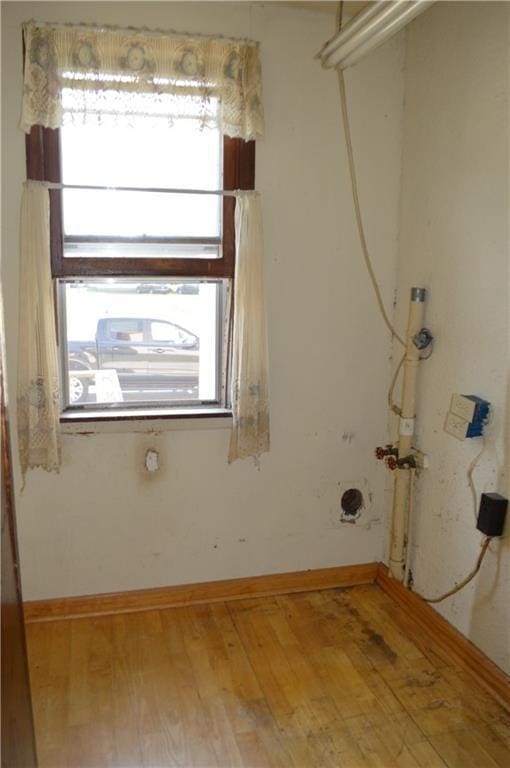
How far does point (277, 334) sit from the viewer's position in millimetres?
Result: 2572

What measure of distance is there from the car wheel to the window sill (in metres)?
0.06

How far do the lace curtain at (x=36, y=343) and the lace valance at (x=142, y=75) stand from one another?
0.31 meters

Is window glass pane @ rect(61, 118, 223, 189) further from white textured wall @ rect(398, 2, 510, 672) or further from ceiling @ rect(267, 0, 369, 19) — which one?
white textured wall @ rect(398, 2, 510, 672)

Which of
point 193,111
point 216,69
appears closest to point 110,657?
point 193,111

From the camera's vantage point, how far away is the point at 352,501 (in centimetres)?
282

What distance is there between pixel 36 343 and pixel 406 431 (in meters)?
1.49

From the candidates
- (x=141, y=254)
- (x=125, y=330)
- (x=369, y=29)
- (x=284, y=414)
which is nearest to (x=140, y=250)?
(x=141, y=254)

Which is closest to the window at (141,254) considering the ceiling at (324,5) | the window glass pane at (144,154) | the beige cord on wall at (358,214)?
the window glass pane at (144,154)

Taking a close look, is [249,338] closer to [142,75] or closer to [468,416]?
[468,416]

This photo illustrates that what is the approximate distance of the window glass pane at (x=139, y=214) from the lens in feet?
7.68

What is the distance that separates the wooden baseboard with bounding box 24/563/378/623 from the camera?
8.30 ft

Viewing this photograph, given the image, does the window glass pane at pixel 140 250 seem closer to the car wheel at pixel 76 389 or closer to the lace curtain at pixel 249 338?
the lace curtain at pixel 249 338

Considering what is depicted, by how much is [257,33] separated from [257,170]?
0.50m

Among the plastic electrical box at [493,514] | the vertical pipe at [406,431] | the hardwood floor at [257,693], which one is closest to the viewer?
the hardwood floor at [257,693]
